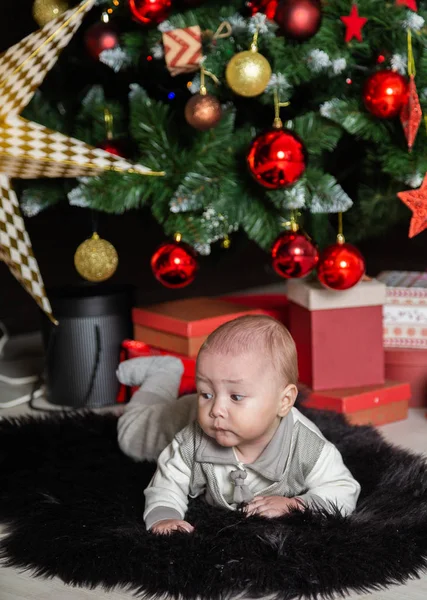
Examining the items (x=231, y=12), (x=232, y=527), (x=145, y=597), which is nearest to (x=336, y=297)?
(x=231, y=12)

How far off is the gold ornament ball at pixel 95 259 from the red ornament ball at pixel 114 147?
170 millimetres

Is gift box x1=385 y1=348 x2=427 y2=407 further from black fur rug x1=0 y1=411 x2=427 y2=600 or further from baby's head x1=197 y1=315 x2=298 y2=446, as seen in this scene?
baby's head x1=197 y1=315 x2=298 y2=446

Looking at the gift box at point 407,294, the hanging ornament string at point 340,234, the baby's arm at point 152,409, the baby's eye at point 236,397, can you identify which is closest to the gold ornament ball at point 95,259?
the baby's arm at point 152,409

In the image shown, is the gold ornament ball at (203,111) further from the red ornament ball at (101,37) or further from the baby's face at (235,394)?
the baby's face at (235,394)

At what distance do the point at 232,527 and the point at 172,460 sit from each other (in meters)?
0.14

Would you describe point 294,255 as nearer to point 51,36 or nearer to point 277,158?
point 277,158

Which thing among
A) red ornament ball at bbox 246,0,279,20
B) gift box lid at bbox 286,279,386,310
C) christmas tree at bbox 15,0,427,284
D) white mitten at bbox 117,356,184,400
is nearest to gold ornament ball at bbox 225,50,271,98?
christmas tree at bbox 15,0,427,284

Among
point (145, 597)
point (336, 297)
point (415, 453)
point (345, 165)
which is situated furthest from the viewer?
point (345, 165)

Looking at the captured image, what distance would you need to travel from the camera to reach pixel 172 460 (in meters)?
1.20

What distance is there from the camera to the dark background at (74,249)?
7.11ft

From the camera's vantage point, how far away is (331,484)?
3.90 feet

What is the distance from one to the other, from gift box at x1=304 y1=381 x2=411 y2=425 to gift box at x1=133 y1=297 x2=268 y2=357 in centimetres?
24

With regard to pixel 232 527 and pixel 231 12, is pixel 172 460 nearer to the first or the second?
pixel 232 527

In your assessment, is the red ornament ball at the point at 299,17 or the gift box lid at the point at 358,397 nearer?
the red ornament ball at the point at 299,17
